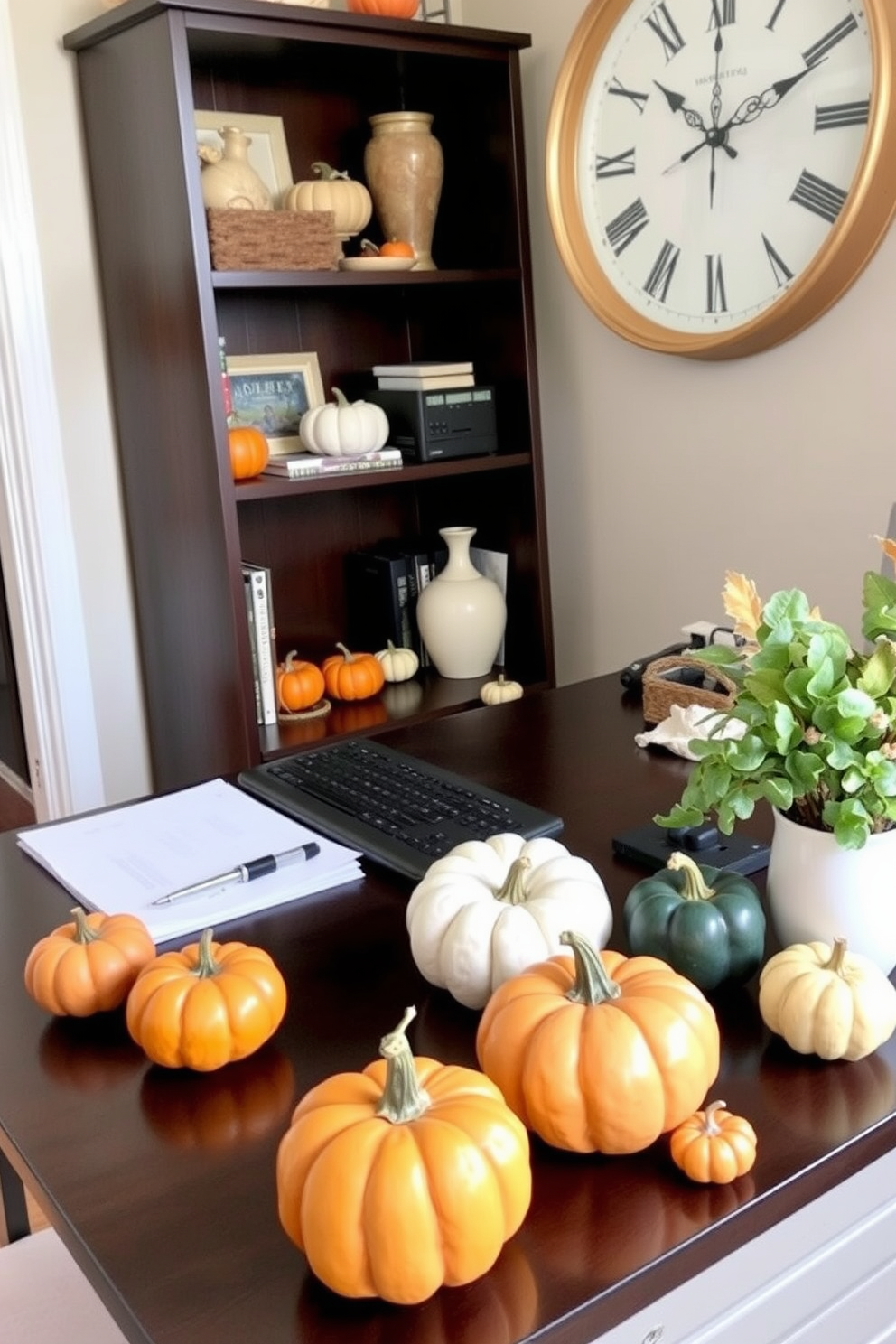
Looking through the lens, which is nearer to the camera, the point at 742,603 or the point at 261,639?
the point at 742,603

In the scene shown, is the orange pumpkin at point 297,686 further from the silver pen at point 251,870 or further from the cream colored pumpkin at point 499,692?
the silver pen at point 251,870

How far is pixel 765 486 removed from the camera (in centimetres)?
231

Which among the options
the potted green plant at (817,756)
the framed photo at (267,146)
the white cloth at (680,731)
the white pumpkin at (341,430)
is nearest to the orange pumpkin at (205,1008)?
the potted green plant at (817,756)

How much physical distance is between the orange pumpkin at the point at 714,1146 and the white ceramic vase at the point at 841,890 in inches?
8.1

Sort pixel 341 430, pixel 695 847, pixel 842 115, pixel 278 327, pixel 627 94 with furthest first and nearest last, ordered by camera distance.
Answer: pixel 278 327, pixel 341 430, pixel 627 94, pixel 842 115, pixel 695 847

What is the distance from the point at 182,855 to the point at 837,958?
2.17 feet

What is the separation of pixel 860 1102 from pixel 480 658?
1920 mm

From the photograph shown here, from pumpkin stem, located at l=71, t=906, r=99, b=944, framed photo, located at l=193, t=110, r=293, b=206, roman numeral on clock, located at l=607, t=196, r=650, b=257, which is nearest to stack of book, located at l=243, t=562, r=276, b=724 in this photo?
framed photo, located at l=193, t=110, r=293, b=206

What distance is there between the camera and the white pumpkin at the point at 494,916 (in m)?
0.92

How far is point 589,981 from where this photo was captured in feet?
2.59

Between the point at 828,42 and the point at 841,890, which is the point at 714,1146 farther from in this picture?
the point at 828,42

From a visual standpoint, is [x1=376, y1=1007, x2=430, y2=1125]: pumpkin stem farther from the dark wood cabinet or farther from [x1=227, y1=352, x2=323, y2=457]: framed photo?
[x1=227, y1=352, x2=323, y2=457]: framed photo

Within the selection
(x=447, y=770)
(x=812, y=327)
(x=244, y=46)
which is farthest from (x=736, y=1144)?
(x=244, y=46)

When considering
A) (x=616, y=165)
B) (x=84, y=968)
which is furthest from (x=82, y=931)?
(x=616, y=165)
